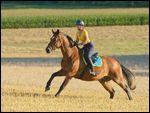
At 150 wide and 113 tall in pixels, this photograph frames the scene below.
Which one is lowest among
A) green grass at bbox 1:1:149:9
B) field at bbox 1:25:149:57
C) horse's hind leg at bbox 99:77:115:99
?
green grass at bbox 1:1:149:9

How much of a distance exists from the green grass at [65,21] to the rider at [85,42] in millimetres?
44224

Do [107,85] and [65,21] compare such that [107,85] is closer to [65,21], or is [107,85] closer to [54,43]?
[54,43]

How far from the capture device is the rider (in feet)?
56.0

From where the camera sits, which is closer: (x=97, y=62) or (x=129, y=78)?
(x=97, y=62)

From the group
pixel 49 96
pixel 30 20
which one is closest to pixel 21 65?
pixel 49 96

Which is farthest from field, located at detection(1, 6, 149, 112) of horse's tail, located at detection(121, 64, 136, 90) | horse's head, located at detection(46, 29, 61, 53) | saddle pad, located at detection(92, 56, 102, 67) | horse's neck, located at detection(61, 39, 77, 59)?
horse's head, located at detection(46, 29, 61, 53)

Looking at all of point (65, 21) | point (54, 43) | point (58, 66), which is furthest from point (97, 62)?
point (65, 21)

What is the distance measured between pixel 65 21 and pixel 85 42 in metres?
46.0

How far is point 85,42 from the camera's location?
17297 millimetres

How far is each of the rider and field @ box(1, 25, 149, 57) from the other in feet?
68.8

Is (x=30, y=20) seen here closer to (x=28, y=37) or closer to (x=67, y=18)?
(x=67, y=18)

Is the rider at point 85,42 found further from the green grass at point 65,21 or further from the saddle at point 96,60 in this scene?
the green grass at point 65,21

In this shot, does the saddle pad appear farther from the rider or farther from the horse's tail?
the horse's tail

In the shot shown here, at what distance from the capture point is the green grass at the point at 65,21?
204ft
